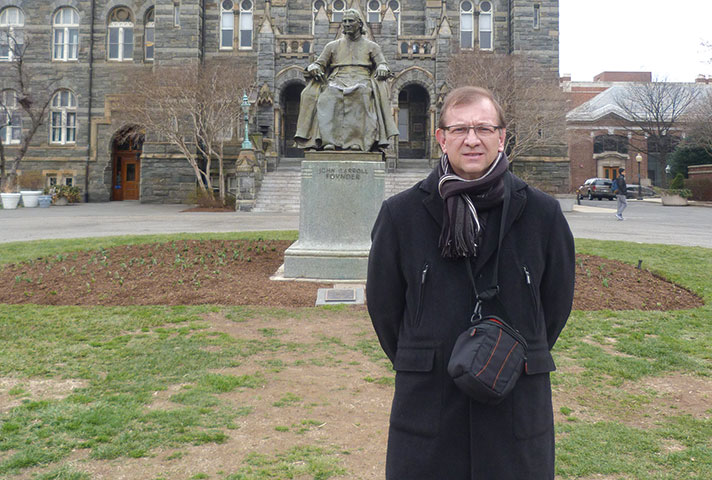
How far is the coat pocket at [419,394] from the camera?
189cm

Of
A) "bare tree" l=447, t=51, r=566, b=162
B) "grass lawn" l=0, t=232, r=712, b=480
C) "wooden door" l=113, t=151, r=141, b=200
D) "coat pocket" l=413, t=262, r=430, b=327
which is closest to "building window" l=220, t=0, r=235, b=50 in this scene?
"wooden door" l=113, t=151, r=141, b=200

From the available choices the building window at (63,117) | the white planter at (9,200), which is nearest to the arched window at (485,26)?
the building window at (63,117)

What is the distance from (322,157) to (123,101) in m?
27.9

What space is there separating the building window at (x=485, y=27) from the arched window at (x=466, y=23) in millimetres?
670

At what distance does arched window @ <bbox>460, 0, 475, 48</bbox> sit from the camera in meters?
35.0

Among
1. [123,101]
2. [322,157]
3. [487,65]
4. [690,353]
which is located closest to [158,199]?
[123,101]

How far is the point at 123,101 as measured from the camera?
32000mm

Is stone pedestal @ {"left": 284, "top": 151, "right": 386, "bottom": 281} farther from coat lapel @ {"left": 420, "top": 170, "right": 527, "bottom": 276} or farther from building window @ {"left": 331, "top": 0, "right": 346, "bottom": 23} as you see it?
building window @ {"left": 331, "top": 0, "right": 346, "bottom": 23}

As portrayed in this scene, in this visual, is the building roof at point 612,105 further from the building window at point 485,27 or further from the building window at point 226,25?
the building window at point 226,25

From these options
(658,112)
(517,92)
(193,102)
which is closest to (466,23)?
(517,92)

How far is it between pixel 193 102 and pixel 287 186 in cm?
691

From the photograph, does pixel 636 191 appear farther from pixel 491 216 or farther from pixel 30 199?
pixel 491 216

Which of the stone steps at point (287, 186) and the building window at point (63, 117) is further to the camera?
the building window at point (63, 117)

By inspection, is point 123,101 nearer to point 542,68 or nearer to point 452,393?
point 542,68
